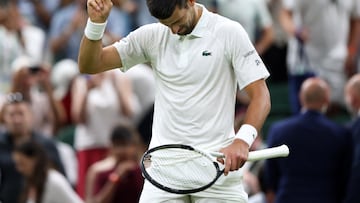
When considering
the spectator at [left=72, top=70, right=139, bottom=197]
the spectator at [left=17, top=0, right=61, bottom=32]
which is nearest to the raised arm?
the spectator at [left=72, top=70, right=139, bottom=197]

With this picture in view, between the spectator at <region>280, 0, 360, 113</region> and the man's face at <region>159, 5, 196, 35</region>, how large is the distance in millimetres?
6106

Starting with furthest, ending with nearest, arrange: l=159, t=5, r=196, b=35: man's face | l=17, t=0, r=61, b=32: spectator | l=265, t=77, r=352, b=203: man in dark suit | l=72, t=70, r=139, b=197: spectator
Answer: l=17, t=0, r=61, b=32: spectator
l=72, t=70, r=139, b=197: spectator
l=265, t=77, r=352, b=203: man in dark suit
l=159, t=5, r=196, b=35: man's face

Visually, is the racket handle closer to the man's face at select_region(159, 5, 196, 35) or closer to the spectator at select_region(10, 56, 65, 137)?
the man's face at select_region(159, 5, 196, 35)

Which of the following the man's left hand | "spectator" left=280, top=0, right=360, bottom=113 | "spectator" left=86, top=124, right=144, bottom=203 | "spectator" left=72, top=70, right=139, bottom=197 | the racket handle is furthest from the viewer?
"spectator" left=72, top=70, right=139, bottom=197

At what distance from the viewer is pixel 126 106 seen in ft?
48.6

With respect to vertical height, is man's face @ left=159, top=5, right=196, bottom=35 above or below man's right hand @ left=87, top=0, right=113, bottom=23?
below

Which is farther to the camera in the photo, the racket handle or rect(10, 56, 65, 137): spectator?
rect(10, 56, 65, 137): spectator

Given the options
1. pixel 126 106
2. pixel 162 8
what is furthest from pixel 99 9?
pixel 126 106

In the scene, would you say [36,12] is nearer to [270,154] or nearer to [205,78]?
[205,78]

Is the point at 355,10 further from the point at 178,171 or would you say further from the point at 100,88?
the point at 178,171

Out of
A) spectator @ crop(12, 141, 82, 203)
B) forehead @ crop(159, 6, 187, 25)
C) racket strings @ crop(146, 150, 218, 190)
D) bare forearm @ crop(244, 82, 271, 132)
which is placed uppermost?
forehead @ crop(159, 6, 187, 25)

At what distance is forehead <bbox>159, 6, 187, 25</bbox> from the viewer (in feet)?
26.8

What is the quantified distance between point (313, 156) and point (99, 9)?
393 centimetres

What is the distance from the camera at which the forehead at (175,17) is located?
26.8 feet
